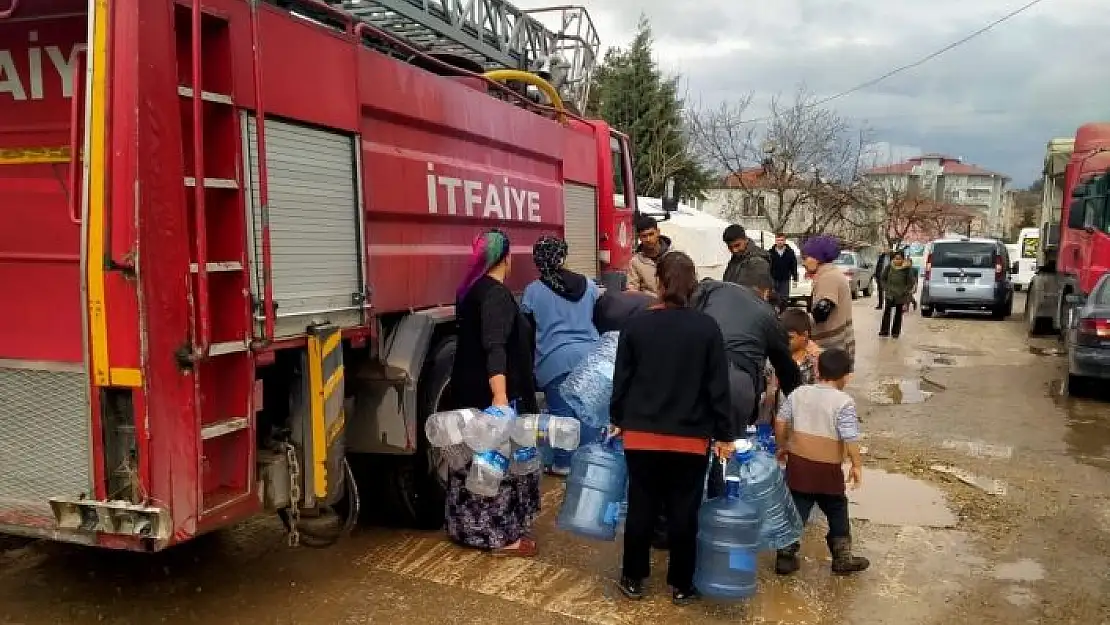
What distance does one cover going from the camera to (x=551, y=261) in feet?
16.8

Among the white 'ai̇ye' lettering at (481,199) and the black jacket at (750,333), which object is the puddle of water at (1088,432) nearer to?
the black jacket at (750,333)

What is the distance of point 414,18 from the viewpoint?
26.0 ft

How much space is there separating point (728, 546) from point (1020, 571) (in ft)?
5.81

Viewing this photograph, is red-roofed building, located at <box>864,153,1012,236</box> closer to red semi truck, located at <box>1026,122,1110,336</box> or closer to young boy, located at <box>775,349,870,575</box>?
red semi truck, located at <box>1026,122,1110,336</box>

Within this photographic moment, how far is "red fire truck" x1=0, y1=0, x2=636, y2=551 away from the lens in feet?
9.84

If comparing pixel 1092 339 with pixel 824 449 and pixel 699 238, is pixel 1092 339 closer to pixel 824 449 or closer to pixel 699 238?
pixel 824 449

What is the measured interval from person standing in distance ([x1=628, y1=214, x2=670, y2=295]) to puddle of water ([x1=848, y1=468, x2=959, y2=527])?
2.22m

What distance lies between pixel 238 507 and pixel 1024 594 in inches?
147

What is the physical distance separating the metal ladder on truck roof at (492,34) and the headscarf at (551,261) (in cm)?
187

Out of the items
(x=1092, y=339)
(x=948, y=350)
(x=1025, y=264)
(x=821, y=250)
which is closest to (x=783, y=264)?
(x=948, y=350)

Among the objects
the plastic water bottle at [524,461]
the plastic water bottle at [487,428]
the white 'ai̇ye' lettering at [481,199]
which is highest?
the white 'ai̇ye' lettering at [481,199]

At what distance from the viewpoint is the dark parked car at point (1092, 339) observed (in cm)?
878

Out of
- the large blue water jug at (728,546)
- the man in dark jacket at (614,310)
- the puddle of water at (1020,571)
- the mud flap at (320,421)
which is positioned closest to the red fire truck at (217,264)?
the mud flap at (320,421)

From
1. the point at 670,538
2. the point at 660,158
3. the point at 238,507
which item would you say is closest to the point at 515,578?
the point at 670,538
